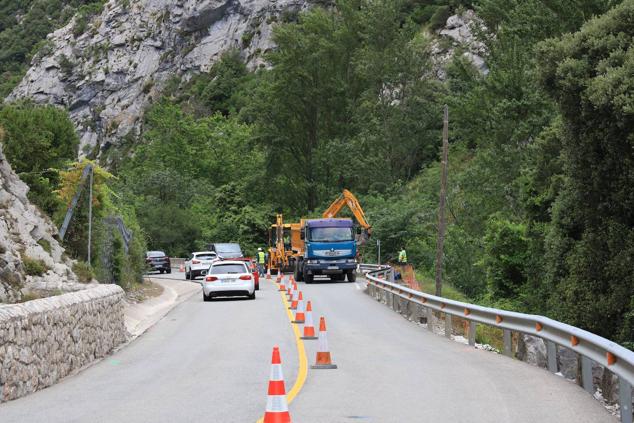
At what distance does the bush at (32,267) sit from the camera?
24125mm

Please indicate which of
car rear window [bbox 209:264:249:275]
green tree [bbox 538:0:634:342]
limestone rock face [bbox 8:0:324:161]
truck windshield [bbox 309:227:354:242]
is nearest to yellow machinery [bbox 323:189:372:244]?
truck windshield [bbox 309:227:354:242]

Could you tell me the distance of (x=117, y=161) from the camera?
5182 inches

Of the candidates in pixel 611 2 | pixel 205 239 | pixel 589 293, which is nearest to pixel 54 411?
pixel 589 293

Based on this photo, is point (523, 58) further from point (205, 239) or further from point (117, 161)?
point (117, 161)

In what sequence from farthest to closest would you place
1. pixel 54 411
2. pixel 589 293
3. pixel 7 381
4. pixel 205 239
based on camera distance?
pixel 205 239, pixel 589 293, pixel 7 381, pixel 54 411

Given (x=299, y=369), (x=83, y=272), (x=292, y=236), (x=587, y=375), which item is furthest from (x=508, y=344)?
(x=292, y=236)

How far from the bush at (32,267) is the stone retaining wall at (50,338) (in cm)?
638

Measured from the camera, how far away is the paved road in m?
10.0

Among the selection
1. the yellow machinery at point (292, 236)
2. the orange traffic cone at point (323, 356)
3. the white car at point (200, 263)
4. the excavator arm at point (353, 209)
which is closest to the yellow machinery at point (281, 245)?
the yellow machinery at point (292, 236)

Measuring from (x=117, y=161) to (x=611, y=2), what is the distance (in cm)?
10020

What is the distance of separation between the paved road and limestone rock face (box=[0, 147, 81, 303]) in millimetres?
3527

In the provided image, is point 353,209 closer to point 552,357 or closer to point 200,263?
point 200,263

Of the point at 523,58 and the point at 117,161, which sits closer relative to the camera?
the point at 523,58

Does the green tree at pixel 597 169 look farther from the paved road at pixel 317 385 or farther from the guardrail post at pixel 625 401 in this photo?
the guardrail post at pixel 625 401
